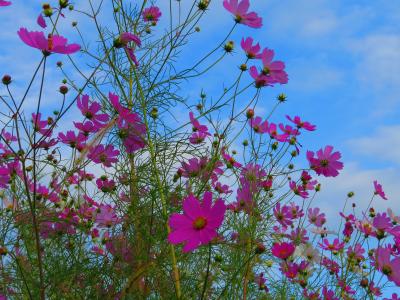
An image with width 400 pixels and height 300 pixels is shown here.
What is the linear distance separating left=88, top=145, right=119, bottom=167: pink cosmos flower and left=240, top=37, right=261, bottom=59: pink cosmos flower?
517 millimetres

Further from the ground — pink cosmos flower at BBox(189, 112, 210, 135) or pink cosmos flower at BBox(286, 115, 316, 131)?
pink cosmos flower at BBox(286, 115, 316, 131)

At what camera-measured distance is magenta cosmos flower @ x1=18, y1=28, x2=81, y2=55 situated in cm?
114

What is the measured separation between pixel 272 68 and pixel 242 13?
0.19 metres

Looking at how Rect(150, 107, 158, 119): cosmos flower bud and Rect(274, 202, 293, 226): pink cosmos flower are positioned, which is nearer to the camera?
Rect(150, 107, 158, 119): cosmos flower bud

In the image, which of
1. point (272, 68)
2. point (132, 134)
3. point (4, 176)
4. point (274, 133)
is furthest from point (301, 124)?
point (4, 176)

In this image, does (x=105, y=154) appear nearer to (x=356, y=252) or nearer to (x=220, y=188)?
(x=220, y=188)

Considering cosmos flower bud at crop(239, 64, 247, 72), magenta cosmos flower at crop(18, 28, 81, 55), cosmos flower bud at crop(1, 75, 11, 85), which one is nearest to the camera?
magenta cosmos flower at crop(18, 28, 81, 55)

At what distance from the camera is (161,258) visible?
1548 millimetres

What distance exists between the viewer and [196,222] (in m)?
0.97

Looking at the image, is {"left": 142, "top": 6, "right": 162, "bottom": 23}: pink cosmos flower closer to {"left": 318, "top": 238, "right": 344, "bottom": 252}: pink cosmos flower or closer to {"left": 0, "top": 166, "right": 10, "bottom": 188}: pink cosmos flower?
{"left": 0, "top": 166, "right": 10, "bottom": 188}: pink cosmos flower

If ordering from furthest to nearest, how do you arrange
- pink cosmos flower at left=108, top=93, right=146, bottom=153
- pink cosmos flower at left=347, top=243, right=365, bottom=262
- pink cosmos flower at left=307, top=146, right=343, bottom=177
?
pink cosmos flower at left=347, top=243, right=365, bottom=262
pink cosmos flower at left=307, top=146, right=343, bottom=177
pink cosmos flower at left=108, top=93, right=146, bottom=153

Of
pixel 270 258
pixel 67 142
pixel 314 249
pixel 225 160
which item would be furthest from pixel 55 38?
pixel 314 249

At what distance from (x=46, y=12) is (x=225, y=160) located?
0.79m

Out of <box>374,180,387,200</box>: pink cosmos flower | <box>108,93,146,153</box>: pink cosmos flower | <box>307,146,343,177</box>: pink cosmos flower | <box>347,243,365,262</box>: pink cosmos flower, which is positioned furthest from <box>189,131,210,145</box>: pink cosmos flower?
<box>374,180,387,200</box>: pink cosmos flower
